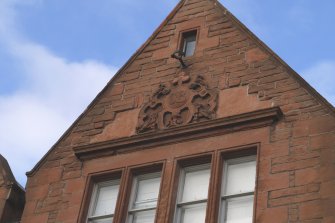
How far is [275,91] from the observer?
1234 centimetres

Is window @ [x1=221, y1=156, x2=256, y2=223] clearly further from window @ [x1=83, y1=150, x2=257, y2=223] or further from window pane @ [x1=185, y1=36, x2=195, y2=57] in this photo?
window pane @ [x1=185, y1=36, x2=195, y2=57]

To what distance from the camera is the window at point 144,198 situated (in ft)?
39.0

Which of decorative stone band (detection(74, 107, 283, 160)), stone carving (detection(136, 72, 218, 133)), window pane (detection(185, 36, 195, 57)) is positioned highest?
window pane (detection(185, 36, 195, 57))

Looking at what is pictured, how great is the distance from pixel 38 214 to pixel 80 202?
739mm

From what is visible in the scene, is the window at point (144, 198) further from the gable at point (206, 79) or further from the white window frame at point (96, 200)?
the gable at point (206, 79)

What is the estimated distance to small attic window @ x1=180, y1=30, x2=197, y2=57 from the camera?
46.5ft

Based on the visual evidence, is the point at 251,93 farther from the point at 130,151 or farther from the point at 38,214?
the point at 38,214

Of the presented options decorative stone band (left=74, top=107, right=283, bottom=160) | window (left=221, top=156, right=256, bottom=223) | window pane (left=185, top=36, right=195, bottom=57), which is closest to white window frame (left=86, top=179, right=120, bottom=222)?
decorative stone band (left=74, top=107, right=283, bottom=160)

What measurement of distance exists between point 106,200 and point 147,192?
71cm

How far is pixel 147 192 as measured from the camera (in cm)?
1229

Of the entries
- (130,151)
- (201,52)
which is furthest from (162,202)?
(201,52)

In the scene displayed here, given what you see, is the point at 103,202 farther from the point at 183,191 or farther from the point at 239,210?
the point at 239,210

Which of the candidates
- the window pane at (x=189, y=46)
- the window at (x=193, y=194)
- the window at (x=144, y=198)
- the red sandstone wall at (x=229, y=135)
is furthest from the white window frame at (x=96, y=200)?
the window pane at (x=189, y=46)

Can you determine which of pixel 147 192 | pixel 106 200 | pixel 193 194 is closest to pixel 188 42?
pixel 147 192
